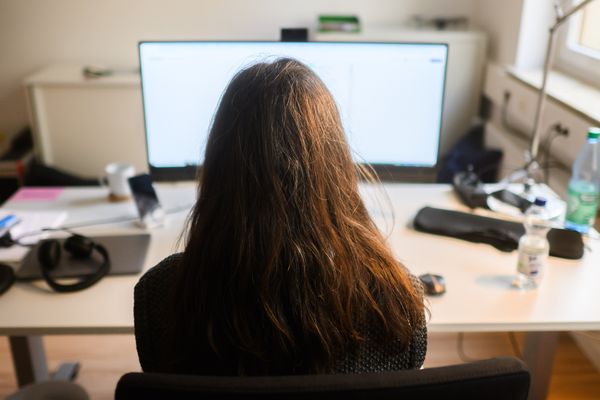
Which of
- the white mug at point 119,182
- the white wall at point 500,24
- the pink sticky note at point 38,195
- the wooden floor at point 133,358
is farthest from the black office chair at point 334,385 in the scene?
the white wall at point 500,24

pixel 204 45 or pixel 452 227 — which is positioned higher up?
pixel 204 45

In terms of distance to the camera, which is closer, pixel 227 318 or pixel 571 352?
pixel 227 318

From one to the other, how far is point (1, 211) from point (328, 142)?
112 cm

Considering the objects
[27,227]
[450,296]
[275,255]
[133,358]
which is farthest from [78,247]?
[133,358]

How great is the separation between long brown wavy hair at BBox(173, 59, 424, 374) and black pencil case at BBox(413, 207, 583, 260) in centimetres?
64

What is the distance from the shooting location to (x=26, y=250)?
1.32 meters

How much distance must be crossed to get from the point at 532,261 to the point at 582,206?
1.31ft

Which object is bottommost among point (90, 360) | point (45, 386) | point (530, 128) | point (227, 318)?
point (90, 360)

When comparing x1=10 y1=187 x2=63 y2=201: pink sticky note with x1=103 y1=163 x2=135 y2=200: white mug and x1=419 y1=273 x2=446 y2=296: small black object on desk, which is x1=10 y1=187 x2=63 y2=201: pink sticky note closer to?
x1=103 y1=163 x2=135 y2=200: white mug

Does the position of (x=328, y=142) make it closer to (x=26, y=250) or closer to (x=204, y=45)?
(x=204, y=45)

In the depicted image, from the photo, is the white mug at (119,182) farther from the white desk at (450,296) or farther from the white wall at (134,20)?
the white wall at (134,20)

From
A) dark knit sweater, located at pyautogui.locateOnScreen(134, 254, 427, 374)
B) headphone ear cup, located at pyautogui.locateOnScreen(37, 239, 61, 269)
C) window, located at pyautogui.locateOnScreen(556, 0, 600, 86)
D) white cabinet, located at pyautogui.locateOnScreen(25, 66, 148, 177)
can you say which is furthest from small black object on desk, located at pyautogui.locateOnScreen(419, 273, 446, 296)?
white cabinet, located at pyautogui.locateOnScreen(25, 66, 148, 177)

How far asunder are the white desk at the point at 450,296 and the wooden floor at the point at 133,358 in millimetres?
513

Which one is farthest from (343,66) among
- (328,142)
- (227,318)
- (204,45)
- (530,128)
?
(530,128)
